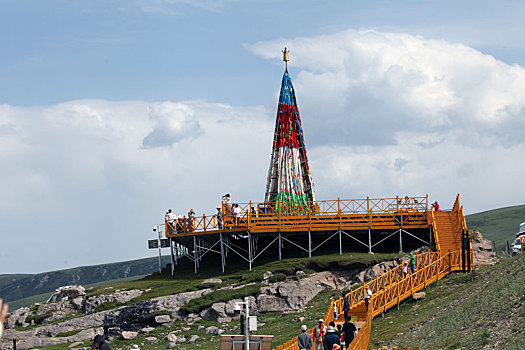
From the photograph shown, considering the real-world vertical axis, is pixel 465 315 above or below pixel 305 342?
below

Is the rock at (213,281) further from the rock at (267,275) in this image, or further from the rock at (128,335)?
the rock at (128,335)

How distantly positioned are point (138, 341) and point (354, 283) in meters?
12.6

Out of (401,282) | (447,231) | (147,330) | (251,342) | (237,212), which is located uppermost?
(237,212)

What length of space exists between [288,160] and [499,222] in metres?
116

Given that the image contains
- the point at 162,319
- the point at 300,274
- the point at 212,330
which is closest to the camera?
the point at 212,330

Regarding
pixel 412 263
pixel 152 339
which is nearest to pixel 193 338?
pixel 152 339

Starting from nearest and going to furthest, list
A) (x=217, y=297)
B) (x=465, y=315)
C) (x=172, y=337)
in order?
(x=465, y=315)
(x=172, y=337)
(x=217, y=297)

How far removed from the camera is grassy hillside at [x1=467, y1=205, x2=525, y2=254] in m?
147

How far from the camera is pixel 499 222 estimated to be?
166375 millimetres

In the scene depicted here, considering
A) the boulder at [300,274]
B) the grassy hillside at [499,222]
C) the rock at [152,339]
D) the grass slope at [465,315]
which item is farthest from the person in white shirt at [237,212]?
the grassy hillside at [499,222]

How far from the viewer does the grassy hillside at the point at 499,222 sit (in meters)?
147

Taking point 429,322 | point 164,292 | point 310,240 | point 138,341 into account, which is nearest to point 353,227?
point 310,240

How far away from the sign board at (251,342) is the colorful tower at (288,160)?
35.4m

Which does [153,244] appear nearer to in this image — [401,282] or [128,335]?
[128,335]
